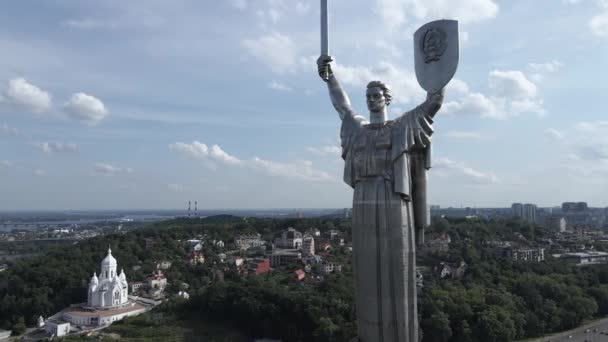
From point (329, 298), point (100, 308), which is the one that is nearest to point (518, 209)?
point (329, 298)

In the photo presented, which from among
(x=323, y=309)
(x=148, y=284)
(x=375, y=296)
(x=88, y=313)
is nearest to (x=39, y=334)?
(x=88, y=313)

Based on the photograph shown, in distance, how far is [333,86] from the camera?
740 cm

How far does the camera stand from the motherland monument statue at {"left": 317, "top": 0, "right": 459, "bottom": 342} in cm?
625

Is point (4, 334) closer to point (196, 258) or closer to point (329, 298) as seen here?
point (329, 298)

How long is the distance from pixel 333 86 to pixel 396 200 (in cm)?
209

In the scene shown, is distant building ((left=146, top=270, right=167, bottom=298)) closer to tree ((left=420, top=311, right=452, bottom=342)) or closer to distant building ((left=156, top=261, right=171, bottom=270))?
distant building ((left=156, top=261, right=171, bottom=270))

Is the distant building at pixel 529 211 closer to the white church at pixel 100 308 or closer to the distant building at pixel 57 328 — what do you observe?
the white church at pixel 100 308

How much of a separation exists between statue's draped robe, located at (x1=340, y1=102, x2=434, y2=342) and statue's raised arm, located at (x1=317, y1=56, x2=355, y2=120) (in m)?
0.91

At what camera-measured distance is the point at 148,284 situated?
1849 inches

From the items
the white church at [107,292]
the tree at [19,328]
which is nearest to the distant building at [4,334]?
the tree at [19,328]

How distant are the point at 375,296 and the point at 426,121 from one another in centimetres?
233

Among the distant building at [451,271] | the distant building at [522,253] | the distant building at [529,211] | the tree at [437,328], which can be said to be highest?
the distant building at [529,211]

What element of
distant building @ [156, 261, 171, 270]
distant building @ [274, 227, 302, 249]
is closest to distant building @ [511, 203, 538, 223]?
distant building @ [274, 227, 302, 249]

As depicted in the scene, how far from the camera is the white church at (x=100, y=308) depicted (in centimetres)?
3538
